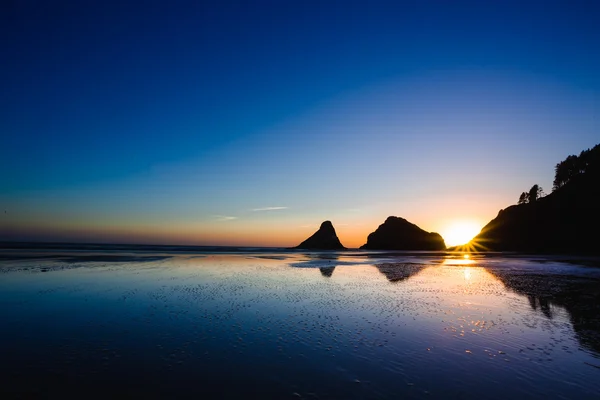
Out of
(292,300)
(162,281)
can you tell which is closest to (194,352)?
(292,300)

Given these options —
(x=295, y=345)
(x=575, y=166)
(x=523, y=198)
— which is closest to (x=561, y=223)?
(x=575, y=166)

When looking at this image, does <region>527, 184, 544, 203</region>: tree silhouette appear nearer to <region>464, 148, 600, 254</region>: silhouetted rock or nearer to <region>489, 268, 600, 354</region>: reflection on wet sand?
<region>464, 148, 600, 254</region>: silhouetted rock

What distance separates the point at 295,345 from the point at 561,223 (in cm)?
15483

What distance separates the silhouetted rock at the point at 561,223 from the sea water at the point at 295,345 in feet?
399

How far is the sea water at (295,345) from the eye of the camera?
9641 millimetres

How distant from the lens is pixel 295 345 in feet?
45.4

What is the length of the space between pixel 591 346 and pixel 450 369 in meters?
7.99

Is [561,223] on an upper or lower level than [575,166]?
lower

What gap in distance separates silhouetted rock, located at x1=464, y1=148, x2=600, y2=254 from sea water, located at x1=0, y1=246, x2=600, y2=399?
399ft

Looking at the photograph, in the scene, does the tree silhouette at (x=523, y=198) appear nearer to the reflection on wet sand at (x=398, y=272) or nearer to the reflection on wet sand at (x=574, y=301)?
the reflection on wet sand at (x=398, y=272)

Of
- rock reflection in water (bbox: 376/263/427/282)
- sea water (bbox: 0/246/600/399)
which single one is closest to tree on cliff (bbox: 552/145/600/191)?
rock reflection in water (bbox: 376/263/427/282)

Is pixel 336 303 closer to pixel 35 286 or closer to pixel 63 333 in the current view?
pixel 63 333

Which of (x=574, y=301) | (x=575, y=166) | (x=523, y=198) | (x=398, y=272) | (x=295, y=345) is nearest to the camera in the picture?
(x=295, y=345)

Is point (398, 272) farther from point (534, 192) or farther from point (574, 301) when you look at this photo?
point (534, 192)
